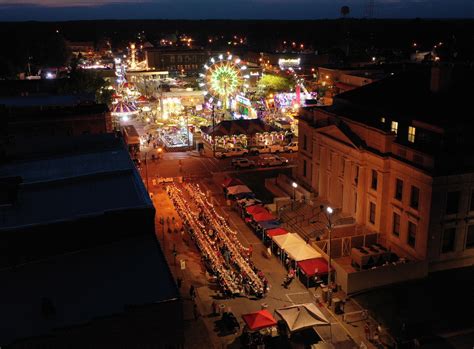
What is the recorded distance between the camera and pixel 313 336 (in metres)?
25.7

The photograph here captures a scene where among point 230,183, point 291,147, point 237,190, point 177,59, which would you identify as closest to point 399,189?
point 237,190

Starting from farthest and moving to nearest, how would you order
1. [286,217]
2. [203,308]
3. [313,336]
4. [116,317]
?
1. [286,217]
2. [203,308]
3. [313,336]
4. [116,317]

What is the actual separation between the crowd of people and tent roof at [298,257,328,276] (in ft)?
9.03

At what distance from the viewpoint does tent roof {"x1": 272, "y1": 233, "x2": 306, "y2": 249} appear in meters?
34.8

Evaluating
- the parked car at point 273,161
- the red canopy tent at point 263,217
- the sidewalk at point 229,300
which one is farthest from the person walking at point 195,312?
the parked car at point 273,161

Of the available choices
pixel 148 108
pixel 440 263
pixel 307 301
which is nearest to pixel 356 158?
pixel 440 263

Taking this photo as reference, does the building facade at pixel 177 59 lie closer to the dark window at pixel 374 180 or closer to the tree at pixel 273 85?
the tree at pixel 273 85

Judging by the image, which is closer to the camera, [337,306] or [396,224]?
[337,306]

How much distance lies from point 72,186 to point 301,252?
15344 millimetres

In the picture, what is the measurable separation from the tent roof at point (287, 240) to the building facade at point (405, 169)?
19.7 feet

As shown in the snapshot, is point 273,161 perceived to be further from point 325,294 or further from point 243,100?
point 325,294

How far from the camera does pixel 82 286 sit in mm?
20344

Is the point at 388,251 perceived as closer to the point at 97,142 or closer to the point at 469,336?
the point at 469,336

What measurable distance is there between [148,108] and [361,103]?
52.4m
